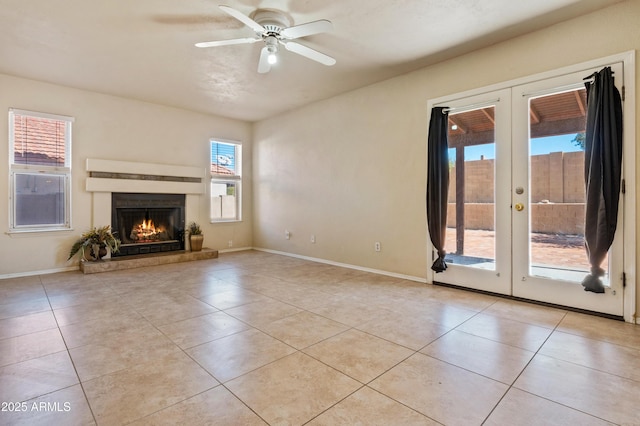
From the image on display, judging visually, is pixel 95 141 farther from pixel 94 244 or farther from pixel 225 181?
pixel 225 181

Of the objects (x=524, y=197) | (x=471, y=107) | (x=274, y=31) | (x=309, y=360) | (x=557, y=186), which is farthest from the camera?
(x=471, y=107)

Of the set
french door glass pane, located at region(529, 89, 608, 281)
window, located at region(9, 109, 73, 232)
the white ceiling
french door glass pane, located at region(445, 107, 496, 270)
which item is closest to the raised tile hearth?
window, located at region(9, 109, 73, 232)

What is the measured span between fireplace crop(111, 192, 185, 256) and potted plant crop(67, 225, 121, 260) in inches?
11.3

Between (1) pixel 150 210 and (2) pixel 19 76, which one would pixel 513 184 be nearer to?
(1) pixel 150 210

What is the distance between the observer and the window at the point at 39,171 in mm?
4418

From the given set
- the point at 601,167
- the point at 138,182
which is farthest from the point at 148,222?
the point at 601,167

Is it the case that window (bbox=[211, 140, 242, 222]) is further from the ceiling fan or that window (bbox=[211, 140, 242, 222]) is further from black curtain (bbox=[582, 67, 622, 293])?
black curtain (bbox=[582, 67, 622, 293])

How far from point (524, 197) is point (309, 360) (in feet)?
9.15

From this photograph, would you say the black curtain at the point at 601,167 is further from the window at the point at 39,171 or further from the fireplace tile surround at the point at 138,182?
the window at the point at 39,171

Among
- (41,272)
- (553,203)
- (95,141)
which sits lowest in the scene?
(41,272)

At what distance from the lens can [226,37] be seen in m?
3.37

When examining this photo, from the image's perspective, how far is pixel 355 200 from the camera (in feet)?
16.1

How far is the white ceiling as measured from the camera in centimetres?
282

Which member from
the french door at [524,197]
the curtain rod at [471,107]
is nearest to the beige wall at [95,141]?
the curtain rod at [471,107]
